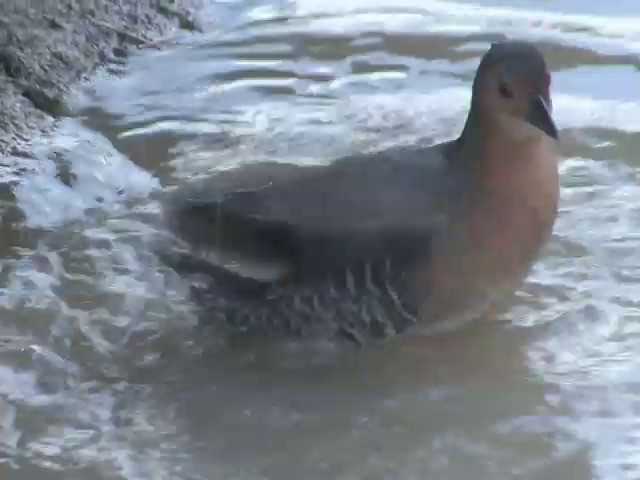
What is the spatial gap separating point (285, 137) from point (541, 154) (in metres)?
1.23

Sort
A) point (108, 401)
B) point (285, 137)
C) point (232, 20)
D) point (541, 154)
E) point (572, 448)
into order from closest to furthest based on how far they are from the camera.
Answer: point (572, 448), point (108, 401), point (541, 154), point (285, 137), point (232, 20)

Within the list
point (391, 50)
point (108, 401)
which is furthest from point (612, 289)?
point (391, 50)

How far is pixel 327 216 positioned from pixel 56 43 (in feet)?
6.98

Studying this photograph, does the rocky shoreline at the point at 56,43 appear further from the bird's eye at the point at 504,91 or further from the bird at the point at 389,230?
the bird's eye at the point at 504,91

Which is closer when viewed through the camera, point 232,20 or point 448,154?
point 448,154

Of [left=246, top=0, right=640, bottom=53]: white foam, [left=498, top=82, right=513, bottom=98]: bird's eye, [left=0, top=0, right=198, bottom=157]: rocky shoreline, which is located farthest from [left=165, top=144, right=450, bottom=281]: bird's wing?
[left=246, top=0, right=640, bottom=53]: white foam

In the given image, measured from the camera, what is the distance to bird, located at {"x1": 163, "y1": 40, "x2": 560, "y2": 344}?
3170 millimetres

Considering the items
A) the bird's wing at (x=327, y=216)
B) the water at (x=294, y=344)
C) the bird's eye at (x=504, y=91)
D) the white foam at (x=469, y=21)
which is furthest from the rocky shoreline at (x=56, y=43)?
the bird's eye at (x=504, y=91)

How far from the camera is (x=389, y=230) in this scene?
3.16 meters

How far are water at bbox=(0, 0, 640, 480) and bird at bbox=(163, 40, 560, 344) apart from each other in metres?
0.14

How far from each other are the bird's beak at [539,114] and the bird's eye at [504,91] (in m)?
0.06

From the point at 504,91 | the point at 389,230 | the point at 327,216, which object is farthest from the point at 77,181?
the point at 504,91

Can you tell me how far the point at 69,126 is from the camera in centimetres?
449

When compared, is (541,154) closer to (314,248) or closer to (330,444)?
(314,248)
